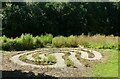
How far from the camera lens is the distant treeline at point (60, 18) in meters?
30.0

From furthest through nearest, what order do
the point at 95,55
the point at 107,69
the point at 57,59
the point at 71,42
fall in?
the point at 71,42, the point at 95,55, the point at 57,59, the point at 107,69

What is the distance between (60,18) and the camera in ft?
107

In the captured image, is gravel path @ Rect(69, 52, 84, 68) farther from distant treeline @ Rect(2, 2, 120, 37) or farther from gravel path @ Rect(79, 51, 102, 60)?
distant treeline @ Rect(2, 2, 120, 37)

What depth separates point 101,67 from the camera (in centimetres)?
1327

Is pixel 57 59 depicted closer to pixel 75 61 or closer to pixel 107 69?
pixel 75 61

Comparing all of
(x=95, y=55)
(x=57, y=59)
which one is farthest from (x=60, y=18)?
(x=57, y=59)

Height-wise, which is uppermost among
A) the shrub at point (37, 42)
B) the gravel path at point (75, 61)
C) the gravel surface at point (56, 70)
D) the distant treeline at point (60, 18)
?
the distant treeline at point (60, 18)

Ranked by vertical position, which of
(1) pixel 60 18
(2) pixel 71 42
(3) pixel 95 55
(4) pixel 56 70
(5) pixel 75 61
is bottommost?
(4) pixel 56 70

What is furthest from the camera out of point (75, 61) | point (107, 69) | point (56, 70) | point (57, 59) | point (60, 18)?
point (60, 18)

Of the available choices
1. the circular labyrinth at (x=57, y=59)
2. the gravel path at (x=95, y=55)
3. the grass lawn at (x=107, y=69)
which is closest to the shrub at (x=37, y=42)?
the circular labyrinth at (x=57, y=59)

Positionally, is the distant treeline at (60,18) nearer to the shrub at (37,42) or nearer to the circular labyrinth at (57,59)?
the shrub at (37,42)

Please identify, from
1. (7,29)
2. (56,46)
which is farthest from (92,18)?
(56,46)

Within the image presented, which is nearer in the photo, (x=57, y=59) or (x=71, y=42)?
(x=57, y=59)

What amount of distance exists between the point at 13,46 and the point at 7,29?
9.76 m
